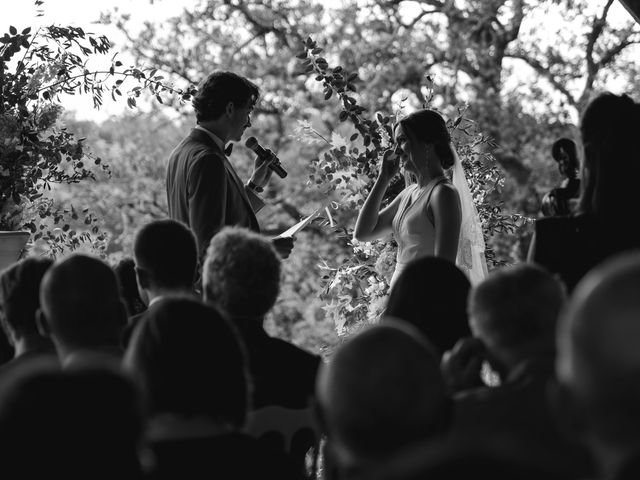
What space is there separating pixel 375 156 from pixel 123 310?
10.7ft

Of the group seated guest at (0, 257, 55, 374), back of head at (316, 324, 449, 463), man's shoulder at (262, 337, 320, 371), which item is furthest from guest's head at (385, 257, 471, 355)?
back of head at (316, 324, 449, 463)

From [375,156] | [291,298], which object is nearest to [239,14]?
[291,298]

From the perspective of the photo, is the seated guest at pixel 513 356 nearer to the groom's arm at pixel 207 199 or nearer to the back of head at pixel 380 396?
the back of head at pixel 380 396

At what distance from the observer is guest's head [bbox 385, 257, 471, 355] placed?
3.24m

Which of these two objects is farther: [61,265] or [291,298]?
[291,298]

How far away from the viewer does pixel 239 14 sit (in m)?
18.6

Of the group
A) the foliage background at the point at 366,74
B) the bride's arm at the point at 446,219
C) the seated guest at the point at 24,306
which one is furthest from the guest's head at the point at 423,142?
the foliage background at the point at 366,74

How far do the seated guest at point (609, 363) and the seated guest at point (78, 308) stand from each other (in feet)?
5.94

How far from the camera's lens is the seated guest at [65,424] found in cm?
160

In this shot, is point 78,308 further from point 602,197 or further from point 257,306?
point 602,197

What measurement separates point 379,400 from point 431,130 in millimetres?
3697

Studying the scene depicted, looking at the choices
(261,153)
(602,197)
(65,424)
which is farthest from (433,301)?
(261,153)

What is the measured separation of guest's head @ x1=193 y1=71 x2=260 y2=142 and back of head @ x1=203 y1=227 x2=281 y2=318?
76.5 inches

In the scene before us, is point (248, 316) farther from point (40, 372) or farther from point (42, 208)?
point (42, 208)
